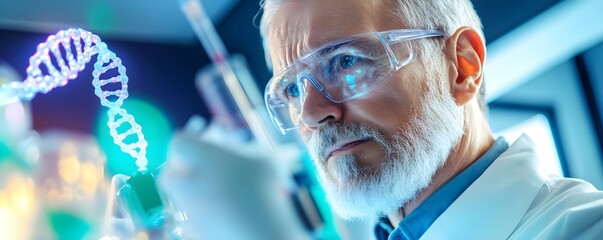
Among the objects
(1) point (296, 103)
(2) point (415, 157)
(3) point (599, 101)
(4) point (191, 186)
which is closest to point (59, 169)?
(1) point (296, 103)

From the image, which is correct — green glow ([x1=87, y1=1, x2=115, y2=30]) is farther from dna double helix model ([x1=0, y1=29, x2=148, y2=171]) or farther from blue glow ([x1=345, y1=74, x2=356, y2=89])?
dna double helix model ([x1=0, y1=29, x2=148, y2=171])

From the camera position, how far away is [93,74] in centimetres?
71

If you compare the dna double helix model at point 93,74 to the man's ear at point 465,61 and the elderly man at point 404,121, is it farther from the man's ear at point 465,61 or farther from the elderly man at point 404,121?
the man's ear at point 465,61

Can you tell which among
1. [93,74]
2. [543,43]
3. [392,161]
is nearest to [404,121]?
[392,161]

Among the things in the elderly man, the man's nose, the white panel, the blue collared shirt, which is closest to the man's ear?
the elderly man

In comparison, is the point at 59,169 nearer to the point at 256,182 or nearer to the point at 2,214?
the point at 2,214

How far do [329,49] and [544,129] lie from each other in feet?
3.27

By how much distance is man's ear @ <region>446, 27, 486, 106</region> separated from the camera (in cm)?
116

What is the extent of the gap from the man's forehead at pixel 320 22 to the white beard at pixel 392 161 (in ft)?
0.48

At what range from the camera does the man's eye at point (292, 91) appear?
1163mm

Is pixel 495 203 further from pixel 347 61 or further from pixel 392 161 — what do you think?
pixel 347 61

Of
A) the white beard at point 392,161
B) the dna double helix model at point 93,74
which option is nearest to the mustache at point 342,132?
the white beard at point 392,161

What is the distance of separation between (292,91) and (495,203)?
39 cm

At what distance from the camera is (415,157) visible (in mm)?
1086
